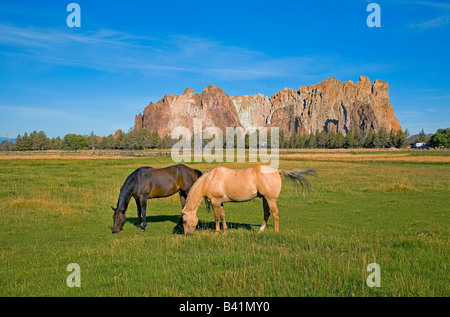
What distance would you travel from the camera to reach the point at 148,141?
137750 millimetres

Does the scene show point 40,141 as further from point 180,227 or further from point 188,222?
point 188,222

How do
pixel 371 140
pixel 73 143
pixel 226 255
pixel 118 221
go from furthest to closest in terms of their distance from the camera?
pixel 371 140 < pixel 73 143 < pixel 118 221 < pixel 226 255

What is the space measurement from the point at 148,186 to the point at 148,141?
130 meters

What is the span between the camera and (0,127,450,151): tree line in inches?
4963

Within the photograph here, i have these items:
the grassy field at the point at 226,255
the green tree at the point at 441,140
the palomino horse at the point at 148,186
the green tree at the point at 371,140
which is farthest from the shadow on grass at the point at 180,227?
the green tree at the point at 371,140

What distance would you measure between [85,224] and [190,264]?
23.6 ft

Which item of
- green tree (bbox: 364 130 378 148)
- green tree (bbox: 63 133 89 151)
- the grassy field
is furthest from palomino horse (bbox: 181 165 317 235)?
green tree (bbox: 364 130 378 148)

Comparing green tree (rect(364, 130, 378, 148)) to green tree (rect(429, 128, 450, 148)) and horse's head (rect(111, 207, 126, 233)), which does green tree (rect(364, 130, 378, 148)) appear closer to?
green tree (rect(429, 128, 450, 148))

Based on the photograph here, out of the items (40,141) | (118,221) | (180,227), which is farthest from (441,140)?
(40,141)

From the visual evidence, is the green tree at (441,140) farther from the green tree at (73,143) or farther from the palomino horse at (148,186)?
the palomino horse at (148,186)

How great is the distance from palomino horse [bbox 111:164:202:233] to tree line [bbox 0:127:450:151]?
125 m

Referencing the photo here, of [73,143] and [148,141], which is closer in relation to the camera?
[73,143]

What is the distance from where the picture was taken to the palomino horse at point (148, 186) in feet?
36.6
